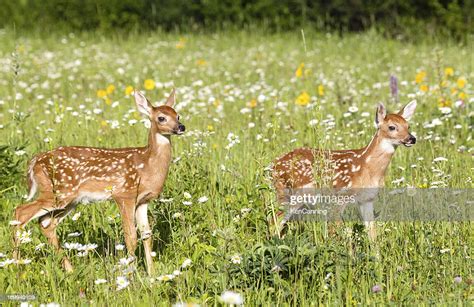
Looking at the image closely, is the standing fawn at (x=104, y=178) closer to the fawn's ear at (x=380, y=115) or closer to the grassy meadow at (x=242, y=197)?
the grassy meadow at (x=242, y=197)

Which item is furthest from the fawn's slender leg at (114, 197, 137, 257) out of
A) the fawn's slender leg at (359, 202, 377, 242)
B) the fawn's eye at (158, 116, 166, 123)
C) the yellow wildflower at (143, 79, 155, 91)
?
the yellow wildflower at (143, 79, 155, 91)

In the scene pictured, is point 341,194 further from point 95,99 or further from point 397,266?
point 95,99

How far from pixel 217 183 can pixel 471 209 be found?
2033 millimetres

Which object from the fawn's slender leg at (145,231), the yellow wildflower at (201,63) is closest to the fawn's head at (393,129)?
the fawn's slender leg at (145,231)

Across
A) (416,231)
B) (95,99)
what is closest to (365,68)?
(95,99)

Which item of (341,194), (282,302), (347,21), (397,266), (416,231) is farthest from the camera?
(347,21)

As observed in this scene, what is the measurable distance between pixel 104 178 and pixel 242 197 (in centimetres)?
106

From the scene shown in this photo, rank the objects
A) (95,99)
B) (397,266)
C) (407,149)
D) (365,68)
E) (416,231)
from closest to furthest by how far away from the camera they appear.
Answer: (397,266), (416,231), (407,149), (95,99), (365,68)

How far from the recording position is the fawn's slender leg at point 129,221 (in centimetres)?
562

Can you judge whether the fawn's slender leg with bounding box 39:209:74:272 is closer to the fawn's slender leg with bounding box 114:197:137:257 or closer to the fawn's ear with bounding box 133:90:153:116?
the fawn's slender leg with bounding box 114:197:137:257

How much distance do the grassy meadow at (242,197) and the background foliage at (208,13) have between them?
5964mm

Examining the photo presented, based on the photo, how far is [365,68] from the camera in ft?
45.0

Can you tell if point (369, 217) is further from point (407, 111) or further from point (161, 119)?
point (161, 119)

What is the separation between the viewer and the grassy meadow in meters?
4.79
